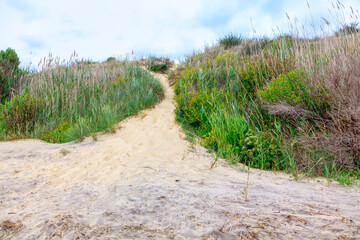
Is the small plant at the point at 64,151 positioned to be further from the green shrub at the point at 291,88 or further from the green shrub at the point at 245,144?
the green shrub at the point at 291,88

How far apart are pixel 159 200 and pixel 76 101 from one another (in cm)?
612

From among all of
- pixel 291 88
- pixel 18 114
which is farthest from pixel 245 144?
pixel 18 114

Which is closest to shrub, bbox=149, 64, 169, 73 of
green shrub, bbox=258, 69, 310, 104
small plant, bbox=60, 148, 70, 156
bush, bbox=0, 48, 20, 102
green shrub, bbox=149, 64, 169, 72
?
green shrub, bbox=149, 64, 169, 72

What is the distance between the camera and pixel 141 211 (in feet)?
7.84

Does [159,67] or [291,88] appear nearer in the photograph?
[291,88]

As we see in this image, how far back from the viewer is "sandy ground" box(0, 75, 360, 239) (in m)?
2.04

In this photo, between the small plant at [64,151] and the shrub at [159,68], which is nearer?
the small plant at [64,151]

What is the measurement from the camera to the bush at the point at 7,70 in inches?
349

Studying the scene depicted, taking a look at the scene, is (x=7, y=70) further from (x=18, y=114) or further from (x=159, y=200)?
(x=159, y=200)

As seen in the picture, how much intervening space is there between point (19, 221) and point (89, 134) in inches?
156

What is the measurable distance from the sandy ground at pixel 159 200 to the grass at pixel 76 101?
5.31 ft

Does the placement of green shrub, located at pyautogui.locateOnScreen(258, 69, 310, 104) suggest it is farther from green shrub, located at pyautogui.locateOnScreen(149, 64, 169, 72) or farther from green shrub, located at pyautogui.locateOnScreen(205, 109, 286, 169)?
green shrub, located at pyautogui.locateOnScreen(149, 64, 169, 72)

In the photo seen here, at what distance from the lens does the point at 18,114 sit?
22.7ft

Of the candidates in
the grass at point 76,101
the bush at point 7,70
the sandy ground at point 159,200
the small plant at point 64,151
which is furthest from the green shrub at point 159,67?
the sandy ground at point 159,200
